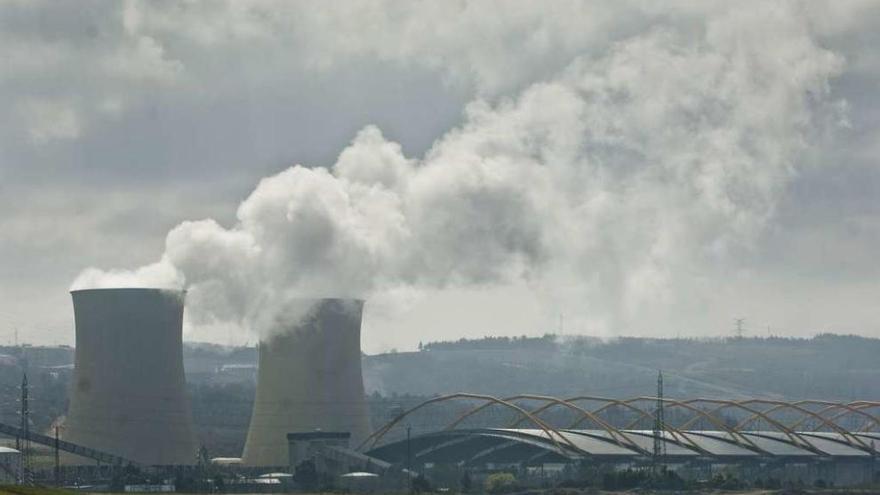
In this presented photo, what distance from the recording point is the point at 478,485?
89.4 m


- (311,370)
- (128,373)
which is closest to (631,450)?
(311,370)

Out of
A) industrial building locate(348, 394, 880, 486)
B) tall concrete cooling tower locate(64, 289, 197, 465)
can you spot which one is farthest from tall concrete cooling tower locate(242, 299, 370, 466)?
industrial building locate(348, 394, 880, 486)

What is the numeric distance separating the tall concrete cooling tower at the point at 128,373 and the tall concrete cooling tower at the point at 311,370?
5.21 metres

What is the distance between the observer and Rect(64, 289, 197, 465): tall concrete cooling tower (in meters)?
83.8

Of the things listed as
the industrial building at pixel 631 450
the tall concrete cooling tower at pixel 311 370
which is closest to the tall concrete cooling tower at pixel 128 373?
the tall concrete cooling tower at pixel 311 370

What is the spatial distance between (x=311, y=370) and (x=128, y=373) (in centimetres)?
1076

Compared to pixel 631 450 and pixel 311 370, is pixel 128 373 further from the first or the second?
pixel 631 450

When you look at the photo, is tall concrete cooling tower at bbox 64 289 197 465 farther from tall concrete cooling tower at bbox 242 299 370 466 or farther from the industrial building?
the industrial building

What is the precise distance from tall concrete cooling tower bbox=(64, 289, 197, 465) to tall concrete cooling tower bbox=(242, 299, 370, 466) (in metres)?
5.21

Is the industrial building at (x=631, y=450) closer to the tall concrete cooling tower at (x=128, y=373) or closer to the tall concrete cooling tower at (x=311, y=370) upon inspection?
the tall concrete cooling tower at (x=311, y=370)

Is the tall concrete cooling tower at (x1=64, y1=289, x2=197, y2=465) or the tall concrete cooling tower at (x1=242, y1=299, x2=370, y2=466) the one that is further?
the tall concrete cooling tower at (x1=242, y1=299, x2=370, y2=466)

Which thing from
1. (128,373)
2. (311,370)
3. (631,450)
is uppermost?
(311,370)

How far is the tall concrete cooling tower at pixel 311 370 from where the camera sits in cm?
9081

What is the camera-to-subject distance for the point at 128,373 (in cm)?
8500
